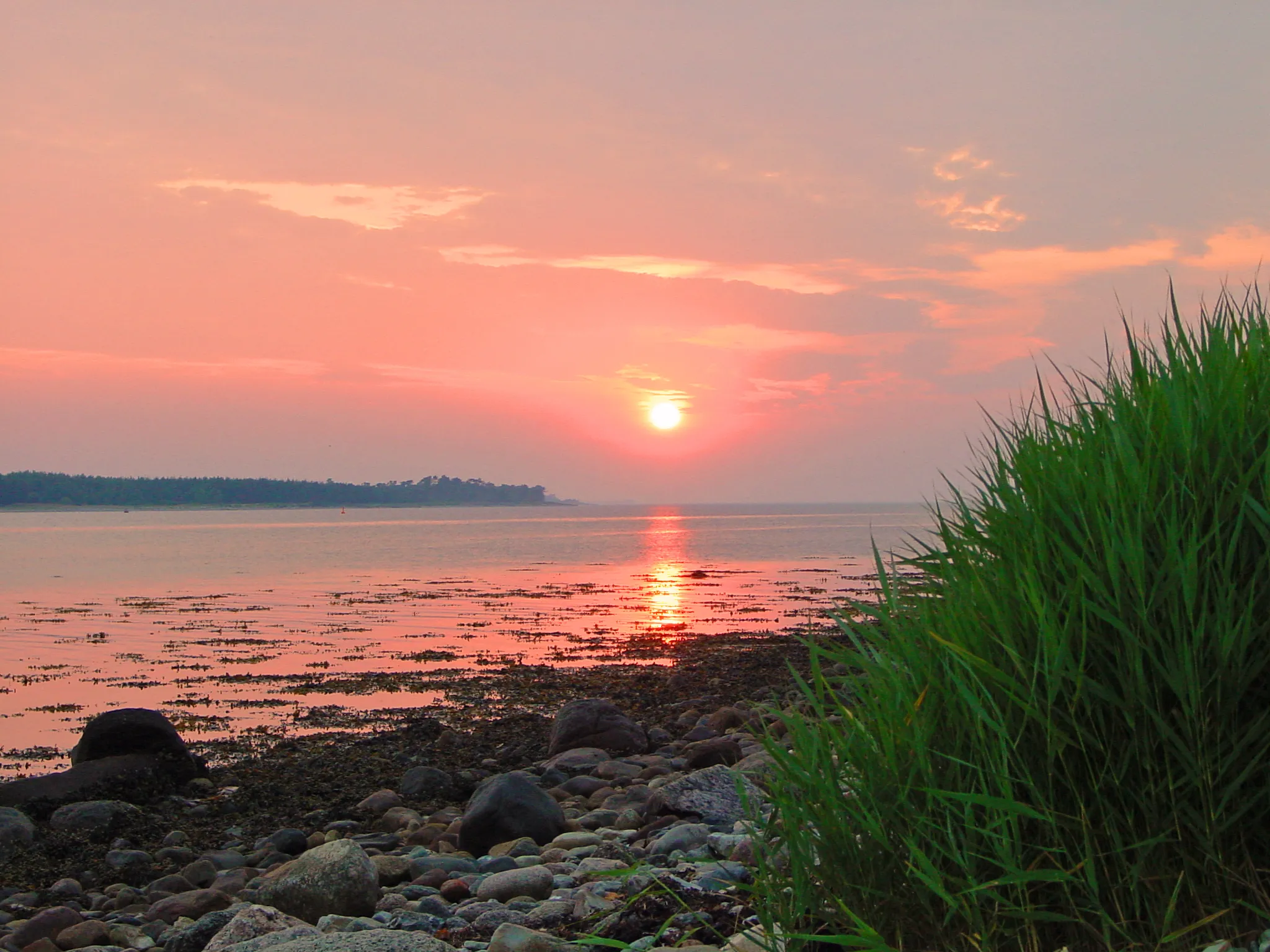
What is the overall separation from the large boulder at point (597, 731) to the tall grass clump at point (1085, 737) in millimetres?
10236

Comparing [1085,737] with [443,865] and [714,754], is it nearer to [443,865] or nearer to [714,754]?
[443,865]

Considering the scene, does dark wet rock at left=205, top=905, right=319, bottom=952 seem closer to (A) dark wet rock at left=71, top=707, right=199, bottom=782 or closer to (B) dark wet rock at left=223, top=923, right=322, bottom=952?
(B) dark wet rock at left=223, top=923, right=322, bottom=952

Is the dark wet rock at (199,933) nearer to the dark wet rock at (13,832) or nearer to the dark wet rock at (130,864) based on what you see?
the dark wet rock at (130,864)

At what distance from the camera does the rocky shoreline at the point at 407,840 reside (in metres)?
5.07

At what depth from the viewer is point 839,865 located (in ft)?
10.5

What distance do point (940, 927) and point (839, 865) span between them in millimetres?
352

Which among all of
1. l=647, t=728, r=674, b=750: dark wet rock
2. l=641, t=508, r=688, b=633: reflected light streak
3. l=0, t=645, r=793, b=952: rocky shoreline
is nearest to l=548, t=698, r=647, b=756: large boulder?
l=0, t=645, r=793, b=952: rocky shoreline

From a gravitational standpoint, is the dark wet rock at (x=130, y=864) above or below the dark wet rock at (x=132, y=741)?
below

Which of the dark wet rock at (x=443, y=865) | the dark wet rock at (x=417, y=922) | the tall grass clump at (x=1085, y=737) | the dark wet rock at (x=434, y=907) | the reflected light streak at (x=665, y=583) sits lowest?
the reflected light streak at (x=665, y=583)

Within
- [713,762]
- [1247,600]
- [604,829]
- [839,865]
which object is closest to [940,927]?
[839,865]

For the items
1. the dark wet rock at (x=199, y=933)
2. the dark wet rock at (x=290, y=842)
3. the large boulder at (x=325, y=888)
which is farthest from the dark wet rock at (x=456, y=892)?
the dark wet rock at (x=290, y=842)

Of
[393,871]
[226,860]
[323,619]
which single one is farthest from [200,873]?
[323,619]

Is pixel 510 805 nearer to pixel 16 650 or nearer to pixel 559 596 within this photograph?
pixel 16 650

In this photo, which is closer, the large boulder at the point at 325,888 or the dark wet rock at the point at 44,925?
the large boulder at the point at 325,888
